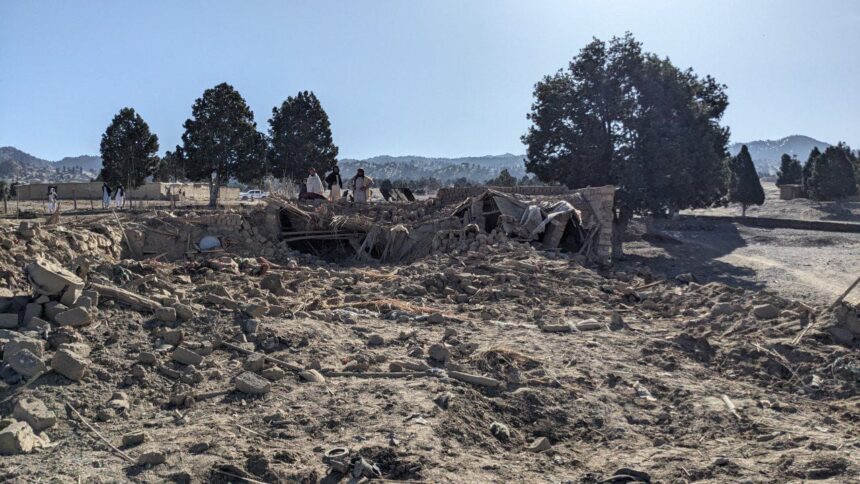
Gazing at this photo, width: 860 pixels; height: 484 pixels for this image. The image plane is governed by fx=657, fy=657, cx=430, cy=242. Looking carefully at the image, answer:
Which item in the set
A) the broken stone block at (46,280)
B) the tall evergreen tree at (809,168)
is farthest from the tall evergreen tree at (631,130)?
the tall evergreen tree at (809,168)

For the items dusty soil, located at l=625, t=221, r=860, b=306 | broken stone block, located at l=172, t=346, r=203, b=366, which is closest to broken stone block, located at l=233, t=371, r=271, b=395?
broken stone block, located at l=172, t=346, r=203, b=366

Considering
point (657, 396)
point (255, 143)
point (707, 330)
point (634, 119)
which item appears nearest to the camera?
point (657, 396)

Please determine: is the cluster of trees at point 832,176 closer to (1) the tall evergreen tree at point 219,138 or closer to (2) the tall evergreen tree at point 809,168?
(2) the tall evergreen tree at point 809,168

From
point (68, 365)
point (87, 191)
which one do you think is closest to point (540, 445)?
point (68, 365)

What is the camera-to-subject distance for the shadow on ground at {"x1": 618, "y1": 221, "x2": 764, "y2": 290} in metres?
15.9

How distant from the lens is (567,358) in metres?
6.52

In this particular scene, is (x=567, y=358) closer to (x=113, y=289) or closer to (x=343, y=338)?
(x=343, y=338)

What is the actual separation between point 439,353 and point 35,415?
329 centimetres

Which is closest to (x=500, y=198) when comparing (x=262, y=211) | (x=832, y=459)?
(x=262, y=211)

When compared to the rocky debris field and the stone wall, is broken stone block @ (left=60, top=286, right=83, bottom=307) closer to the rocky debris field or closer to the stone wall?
the rocky debris field

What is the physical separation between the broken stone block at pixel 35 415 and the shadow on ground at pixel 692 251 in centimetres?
1199

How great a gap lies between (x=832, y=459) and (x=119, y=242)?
11.7m

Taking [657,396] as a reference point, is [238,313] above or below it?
above

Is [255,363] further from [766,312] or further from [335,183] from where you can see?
[335,183]
